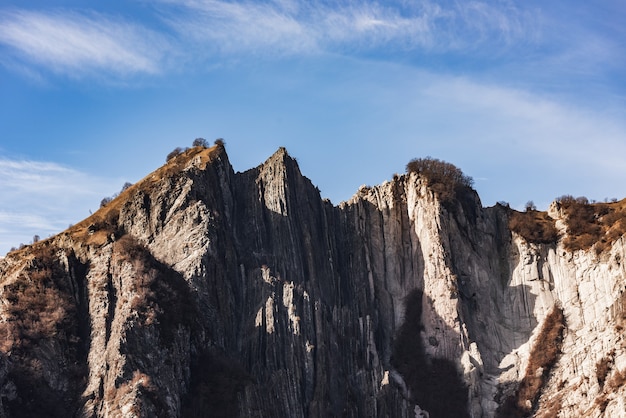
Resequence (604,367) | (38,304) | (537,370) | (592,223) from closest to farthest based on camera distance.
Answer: (38,304), (604,367), (537,370), (592,223)

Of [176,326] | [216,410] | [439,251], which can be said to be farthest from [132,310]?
[439,251]

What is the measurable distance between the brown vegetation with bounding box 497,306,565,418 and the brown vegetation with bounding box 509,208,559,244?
10.1 metres

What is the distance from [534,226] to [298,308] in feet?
97.5

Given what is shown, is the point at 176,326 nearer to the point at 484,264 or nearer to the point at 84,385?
the point at 84,385

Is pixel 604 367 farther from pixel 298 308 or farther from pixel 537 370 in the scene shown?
pixel 298 308

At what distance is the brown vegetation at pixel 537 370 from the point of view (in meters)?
128

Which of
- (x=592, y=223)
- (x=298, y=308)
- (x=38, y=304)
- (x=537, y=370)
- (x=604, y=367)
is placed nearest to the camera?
(x=38, y=304)

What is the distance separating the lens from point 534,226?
143m

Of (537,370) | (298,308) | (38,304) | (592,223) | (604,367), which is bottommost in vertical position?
(604,367)

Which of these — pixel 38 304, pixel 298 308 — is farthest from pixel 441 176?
pixel 38 304

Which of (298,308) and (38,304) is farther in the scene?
(298,308)

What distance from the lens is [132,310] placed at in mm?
119562

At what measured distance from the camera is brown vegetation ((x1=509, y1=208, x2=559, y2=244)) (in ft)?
466

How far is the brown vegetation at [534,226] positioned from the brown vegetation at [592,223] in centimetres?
174
